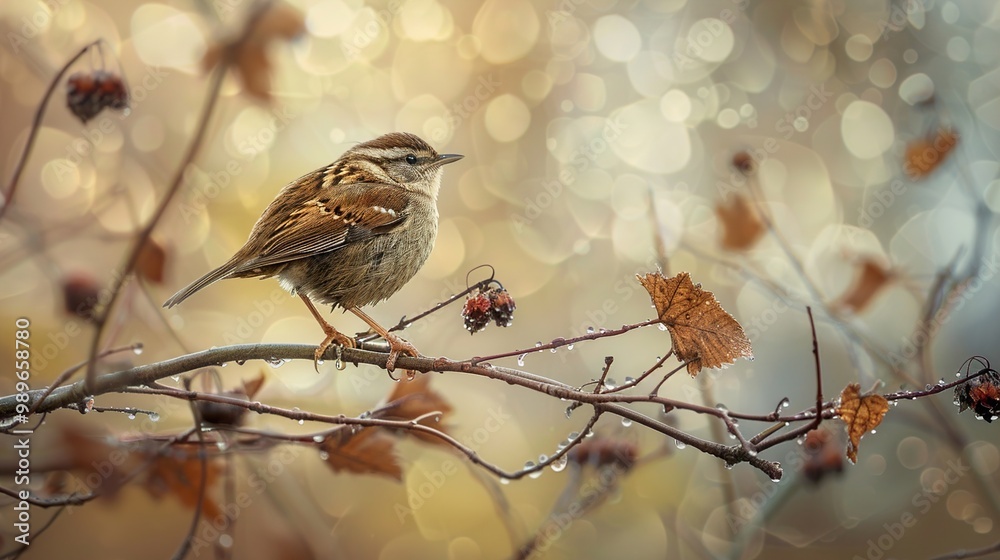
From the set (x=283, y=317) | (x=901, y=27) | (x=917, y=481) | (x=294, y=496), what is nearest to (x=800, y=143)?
(x=901, y=27)

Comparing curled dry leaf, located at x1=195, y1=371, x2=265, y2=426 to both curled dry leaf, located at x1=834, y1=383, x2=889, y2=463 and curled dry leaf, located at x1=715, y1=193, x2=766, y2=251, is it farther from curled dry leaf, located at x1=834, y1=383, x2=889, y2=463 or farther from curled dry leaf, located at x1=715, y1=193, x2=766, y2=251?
curled dry leaf, located at x1=715, y1=193, x2=766, y2=251

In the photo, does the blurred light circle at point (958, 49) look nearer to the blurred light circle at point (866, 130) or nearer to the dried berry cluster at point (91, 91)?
the blurred light circle at point (866, 130)

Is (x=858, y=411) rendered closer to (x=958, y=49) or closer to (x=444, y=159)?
(x=444, y=159)

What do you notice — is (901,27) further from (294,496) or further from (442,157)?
(294,496)

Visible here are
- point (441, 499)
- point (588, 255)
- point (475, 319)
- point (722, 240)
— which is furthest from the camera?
point (588, 255)

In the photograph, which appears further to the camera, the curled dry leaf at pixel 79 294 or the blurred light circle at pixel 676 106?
the blurred light circle at pixel 676 106

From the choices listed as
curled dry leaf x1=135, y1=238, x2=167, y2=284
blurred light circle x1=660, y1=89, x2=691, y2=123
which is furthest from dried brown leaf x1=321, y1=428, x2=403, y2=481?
blurred light circle x1=660, y1=89, x2=691, y2=123

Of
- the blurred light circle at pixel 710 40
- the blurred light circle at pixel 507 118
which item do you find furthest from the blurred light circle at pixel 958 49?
the blurred light circle at pixel 507 118
